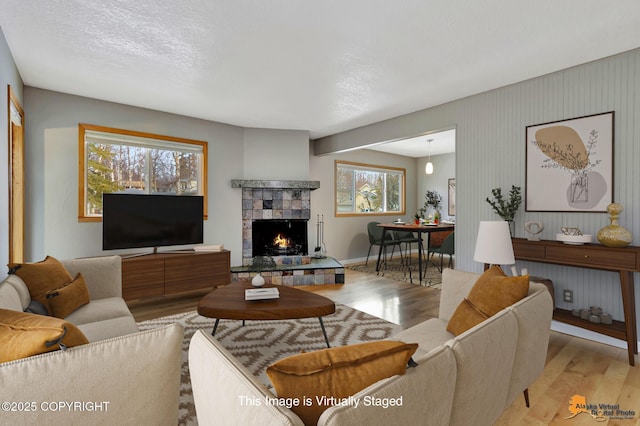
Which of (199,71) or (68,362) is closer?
(68,362)

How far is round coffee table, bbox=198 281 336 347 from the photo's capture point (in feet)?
7.86

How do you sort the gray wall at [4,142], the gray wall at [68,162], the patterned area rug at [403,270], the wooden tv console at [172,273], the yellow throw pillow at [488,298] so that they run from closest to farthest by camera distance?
the yellow throw pillow at [488,298] → the gray wall at [4,142] → the gray wall at [68,162] → the wooden tv console at [172,273] → the patterned area rug at [403,270]

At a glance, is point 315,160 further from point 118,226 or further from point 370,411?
point 370,411

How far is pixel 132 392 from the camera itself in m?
1.10

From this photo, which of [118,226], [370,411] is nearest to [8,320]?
[370,411]

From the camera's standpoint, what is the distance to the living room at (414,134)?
8.99ft

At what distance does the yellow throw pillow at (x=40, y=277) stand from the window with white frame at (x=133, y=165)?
182cm

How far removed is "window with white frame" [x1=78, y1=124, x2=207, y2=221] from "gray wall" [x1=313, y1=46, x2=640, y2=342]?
310cm

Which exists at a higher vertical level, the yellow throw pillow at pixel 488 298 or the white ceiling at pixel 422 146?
the white ceiling at pixel 422 146

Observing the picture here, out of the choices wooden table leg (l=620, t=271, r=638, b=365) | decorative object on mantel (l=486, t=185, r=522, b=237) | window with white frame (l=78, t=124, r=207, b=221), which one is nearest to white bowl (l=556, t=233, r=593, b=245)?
wooden table leg (l=620, t=271, r=638, b=365)

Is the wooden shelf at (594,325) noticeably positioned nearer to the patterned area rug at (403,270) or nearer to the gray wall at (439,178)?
the patterned area rug at (403,270)

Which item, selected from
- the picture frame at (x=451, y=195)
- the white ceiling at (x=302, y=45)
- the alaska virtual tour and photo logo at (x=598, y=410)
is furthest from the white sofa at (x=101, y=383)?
the picture frame at (x=451, y=195)

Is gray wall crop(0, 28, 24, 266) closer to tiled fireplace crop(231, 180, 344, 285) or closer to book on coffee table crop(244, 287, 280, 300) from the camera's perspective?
book on coffee table crop(244, 287, 280, 300)

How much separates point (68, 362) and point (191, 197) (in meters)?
3.50
